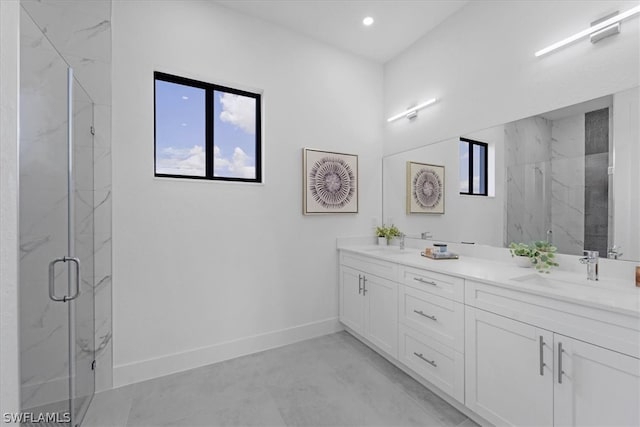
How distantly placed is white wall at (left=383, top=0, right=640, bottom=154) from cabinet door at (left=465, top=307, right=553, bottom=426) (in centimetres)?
151

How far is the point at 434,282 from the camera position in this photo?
1922 millimetres

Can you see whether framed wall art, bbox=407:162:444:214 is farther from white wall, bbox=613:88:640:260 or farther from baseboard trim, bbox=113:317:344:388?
baseboard trim, bbox=113:317:344:388

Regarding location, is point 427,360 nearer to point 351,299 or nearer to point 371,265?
point 371,265

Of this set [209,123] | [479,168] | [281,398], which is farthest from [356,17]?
[281,398]

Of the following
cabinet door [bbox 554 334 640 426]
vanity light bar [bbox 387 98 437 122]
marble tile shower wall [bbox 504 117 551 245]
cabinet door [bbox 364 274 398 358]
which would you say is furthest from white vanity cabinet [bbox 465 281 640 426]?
vanity light bar [bbox 387 98 437 122]

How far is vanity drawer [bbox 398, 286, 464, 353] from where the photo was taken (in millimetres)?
1752

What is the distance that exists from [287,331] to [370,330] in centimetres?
82

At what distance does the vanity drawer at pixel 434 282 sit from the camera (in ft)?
5.77

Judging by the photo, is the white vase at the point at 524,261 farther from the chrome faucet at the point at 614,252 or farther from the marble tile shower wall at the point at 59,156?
the marble tile shower wall at the point at 59,156

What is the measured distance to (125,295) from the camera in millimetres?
2096

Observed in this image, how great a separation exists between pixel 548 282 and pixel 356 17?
2637 mm

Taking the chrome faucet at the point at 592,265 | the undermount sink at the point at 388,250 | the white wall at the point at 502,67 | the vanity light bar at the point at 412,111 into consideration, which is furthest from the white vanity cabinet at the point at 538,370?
the vanity light bar at the point at 412,111

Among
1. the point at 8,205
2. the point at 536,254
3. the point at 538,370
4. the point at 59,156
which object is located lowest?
the point at 538,370

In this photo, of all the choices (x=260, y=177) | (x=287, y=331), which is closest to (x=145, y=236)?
(x=260, y=177)
